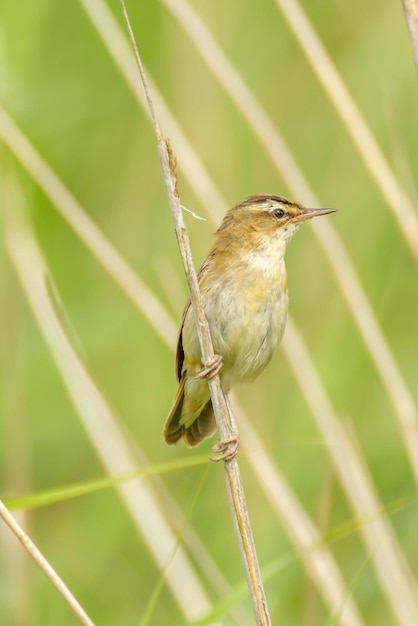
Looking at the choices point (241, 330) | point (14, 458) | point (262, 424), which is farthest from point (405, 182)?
point (14, 458)

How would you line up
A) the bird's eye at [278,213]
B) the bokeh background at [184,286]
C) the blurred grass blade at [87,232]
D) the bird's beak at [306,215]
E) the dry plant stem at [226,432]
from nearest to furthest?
the dry plant stem at [226,432] < the bird's beak at [306,215] < the bird's eye at [278,213] < the blurred grass blade at [87,232] < the bokeh background at [184,286]

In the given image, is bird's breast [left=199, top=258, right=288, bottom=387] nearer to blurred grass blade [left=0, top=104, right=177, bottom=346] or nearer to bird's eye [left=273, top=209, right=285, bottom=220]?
bird's eye [left=273, top=209, right=285, bottom=220]

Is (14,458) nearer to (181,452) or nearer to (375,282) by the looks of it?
(181,452)

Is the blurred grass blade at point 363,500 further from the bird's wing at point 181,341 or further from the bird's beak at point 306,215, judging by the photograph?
the bird's beak at point 306,215

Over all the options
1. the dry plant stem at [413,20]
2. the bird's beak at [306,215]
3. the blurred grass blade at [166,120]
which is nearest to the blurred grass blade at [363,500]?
the bird's beak at [306,215]

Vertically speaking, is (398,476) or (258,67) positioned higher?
(258,67)

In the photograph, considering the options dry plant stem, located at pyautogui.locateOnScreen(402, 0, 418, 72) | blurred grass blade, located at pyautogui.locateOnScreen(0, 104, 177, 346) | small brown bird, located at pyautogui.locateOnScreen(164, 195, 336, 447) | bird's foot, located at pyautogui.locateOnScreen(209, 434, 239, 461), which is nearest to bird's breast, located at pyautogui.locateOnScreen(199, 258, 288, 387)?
small brown bird, located at pyautogui.locateOnScreen(164, 195, 336, 447)
